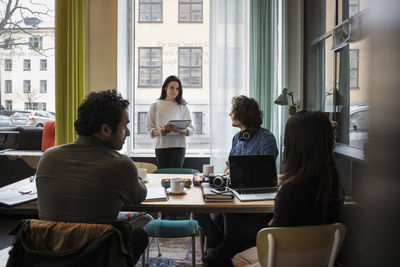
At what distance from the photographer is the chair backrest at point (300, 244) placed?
46.7 inches

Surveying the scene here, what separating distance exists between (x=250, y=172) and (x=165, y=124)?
1.65m

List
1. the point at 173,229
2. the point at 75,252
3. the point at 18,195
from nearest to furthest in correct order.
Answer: the point at 75,252, the point at 18,195, the point at 173,229

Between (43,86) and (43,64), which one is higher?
(43,64)

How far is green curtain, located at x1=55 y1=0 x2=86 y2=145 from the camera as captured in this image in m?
3.64

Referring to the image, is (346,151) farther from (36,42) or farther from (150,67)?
(36,42)

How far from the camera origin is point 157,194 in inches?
72.1

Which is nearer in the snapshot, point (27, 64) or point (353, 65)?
point (353, 65)

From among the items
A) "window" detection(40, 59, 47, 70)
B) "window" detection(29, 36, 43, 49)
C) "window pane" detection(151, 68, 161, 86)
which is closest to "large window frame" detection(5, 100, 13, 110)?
"window" detection(40, 59, 47, 70)

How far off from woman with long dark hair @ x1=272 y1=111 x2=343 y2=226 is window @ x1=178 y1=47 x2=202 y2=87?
282 cm

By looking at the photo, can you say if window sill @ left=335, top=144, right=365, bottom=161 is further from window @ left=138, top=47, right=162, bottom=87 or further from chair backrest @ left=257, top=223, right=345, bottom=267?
window @ left=138, top=47, right=162, bottom=87

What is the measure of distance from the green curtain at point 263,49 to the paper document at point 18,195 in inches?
104

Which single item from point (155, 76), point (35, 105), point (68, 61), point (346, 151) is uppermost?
point (68, 61)

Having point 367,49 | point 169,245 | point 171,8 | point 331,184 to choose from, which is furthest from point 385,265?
point 171,8

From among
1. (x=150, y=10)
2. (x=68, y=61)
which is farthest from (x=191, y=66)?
(x=68, y=61)
